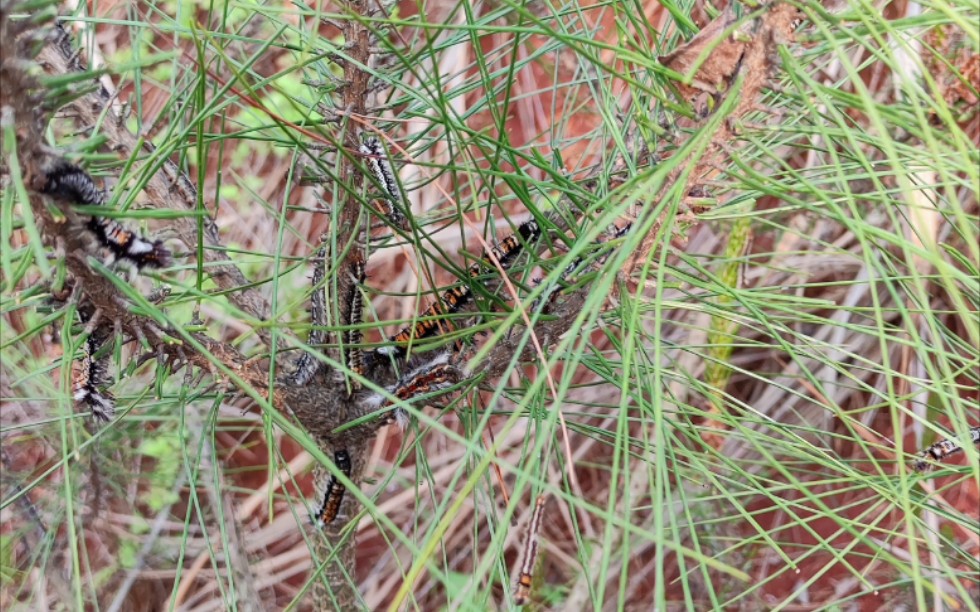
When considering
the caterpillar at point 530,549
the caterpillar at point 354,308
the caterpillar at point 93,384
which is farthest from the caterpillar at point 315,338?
the caterpillar at point 530,549

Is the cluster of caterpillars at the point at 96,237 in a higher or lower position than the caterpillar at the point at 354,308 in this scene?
higher

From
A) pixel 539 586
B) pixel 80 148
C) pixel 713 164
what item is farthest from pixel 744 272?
pixel 80 148

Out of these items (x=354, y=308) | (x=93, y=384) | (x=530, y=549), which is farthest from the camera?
(x=354, y=308)

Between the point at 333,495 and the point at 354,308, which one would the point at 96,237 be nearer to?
the point at 354,308

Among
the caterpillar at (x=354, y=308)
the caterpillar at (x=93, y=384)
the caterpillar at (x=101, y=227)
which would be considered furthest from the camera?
the caterpillar at (x=354, y=308)

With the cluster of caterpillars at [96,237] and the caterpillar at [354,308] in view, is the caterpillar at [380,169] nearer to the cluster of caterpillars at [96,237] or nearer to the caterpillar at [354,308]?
the caterpillar at [354,308]

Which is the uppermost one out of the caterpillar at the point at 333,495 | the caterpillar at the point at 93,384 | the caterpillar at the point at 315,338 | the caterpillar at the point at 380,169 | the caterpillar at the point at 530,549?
the caterpillar at the point at 380,169

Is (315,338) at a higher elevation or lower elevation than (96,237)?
lower

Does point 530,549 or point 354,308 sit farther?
point 354,308

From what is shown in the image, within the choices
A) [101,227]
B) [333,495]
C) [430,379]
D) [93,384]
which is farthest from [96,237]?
[333,495]

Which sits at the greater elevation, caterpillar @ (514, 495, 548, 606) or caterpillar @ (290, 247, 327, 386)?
caterpillar @ (290, 247, 327, 386)

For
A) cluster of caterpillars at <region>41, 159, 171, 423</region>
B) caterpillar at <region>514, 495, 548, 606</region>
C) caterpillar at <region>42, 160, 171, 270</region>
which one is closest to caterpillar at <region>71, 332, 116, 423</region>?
cluster of caterpillars at <region>41, 159, 171, 423</region>

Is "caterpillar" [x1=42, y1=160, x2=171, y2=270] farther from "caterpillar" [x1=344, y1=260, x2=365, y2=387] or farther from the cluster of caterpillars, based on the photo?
"caterpillar" [x1=344, y1=260, x2=365, y2=387]
